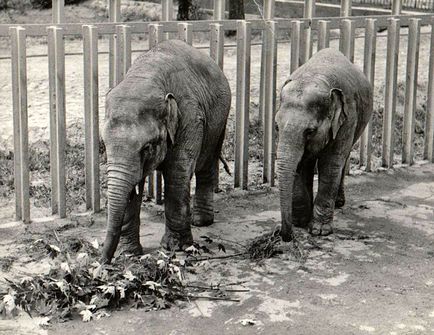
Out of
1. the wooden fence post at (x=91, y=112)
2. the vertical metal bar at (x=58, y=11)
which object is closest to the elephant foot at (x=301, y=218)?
the wooden fence post at (x=91, y=112)

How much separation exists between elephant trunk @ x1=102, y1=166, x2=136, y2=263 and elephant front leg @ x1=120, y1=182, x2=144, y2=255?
607 mm

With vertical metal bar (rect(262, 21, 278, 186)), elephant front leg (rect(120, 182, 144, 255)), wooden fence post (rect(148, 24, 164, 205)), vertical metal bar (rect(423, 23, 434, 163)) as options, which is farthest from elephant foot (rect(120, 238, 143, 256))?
vertical metal bar (rect(423, 23, 434, 163))

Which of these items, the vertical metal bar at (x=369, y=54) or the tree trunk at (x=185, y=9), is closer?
the vertical metal bar at (x=369, y=54)

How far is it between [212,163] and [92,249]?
5.06 ft

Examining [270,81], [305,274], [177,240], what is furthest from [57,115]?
[305,274]

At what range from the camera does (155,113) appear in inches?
242

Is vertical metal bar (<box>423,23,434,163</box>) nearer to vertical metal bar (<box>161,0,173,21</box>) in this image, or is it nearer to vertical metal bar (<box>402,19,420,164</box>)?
vertical metal bar (<box>402,19,420,164</box>)

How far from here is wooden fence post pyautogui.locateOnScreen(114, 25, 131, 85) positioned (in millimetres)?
7922

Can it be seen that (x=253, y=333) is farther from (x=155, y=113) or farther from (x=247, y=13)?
(x=247, y=13)

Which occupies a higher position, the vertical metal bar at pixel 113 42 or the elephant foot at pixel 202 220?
the vertical metal bar at pixel 113 42

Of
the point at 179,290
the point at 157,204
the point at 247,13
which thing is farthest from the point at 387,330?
the point at 247,13

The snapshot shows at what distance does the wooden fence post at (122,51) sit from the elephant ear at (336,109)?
212cm

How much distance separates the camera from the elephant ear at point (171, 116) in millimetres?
6281

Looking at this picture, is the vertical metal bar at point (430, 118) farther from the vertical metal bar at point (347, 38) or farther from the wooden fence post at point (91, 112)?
the wooden fence post at point (91, 112)
